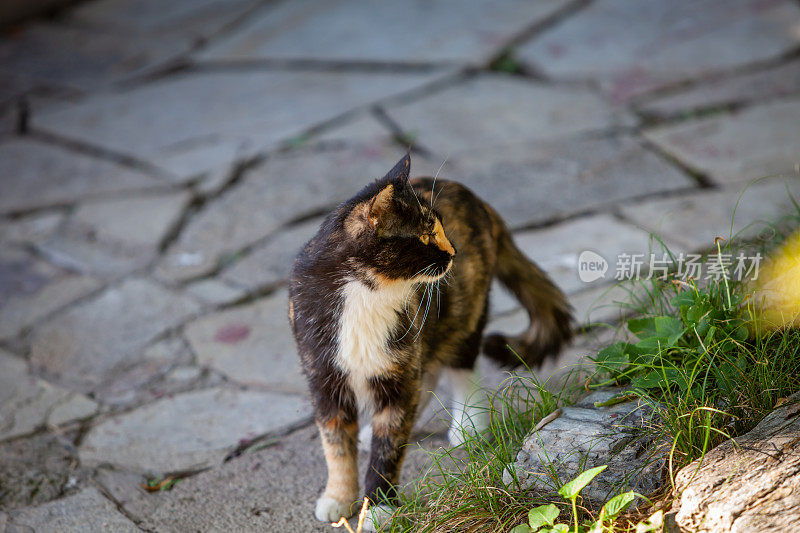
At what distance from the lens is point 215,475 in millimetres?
2725

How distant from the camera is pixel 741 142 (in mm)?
4594

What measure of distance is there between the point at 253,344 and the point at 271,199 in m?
1.31

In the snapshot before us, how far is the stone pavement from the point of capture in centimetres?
290

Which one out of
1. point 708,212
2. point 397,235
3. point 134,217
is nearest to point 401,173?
point 397,235

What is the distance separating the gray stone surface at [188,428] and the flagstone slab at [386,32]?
3.74 metres

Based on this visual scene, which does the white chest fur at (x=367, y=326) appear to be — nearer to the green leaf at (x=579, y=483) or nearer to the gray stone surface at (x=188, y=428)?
the green leaf at (x=579, y=483)

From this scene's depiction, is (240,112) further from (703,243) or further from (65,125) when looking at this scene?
(703,243)

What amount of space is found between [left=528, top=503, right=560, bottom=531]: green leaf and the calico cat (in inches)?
14.2

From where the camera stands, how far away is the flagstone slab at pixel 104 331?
3.46m

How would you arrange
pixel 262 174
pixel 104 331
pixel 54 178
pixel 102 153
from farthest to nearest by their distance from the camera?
pixel 102 153
pixel 54 178
pixel 262 174
pixel 104 331

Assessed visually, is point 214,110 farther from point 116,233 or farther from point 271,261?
point 271,261

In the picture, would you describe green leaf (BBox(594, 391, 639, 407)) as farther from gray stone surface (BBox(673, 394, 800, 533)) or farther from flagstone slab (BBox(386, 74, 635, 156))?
flagstone slab (BBox(386, 74, 635, 156))

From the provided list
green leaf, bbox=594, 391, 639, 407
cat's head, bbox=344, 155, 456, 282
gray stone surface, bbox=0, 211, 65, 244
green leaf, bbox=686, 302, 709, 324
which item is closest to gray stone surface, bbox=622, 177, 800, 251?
green leaf, bbox=686, 302, 709, 324

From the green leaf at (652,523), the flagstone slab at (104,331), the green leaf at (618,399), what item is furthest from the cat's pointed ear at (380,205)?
the flagstone slab at (104,331)
